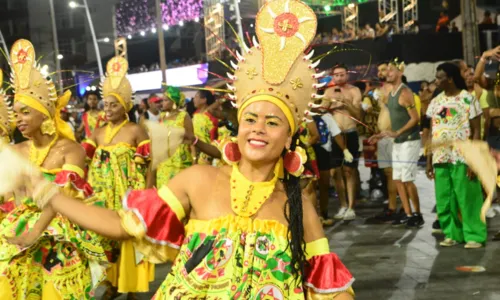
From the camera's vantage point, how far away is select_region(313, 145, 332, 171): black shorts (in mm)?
10922

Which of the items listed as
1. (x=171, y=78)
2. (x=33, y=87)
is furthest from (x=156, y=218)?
(x=171, y=78)

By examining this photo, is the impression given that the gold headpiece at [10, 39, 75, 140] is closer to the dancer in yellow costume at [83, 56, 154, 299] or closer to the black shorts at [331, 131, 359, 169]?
the dancer in yellow costume at [83, 56, 154, 299]

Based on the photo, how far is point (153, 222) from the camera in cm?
340

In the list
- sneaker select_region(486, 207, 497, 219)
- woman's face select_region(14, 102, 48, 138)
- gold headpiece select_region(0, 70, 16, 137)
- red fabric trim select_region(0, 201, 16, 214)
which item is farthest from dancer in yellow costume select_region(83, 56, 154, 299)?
sneaker select_region(486, 207, 497, 219)

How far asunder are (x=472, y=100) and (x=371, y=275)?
250 centimetres

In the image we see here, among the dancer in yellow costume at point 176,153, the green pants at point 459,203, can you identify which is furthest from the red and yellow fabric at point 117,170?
the green pants at point 459,203

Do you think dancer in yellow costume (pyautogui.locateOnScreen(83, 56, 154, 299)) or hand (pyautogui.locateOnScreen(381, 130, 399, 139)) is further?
hand (pyautogui.locateOnScreen(381, 130, 399, 139))

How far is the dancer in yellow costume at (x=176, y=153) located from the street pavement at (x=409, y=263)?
1601mm

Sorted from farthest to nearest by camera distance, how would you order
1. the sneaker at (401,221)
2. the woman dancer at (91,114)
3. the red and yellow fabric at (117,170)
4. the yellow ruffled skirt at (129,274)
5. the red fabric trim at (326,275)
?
the woman dancer at (91,114), the sneaker at (401,221), the red and yellow fabric at (117,170), the yellow ruffled skirt at (129,274), the red fabric trim at (326,275)

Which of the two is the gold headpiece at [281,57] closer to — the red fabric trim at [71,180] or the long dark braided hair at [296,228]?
the long dark braided hair at [296,228]

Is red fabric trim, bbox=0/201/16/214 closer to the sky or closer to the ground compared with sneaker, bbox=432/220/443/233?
closer to the sky

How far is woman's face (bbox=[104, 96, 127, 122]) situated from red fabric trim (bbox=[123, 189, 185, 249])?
14.5 ft

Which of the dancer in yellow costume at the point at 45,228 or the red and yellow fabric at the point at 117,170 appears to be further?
the red and yellow fabric at the point at 117,170

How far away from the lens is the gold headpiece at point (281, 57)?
3510 millimetres
